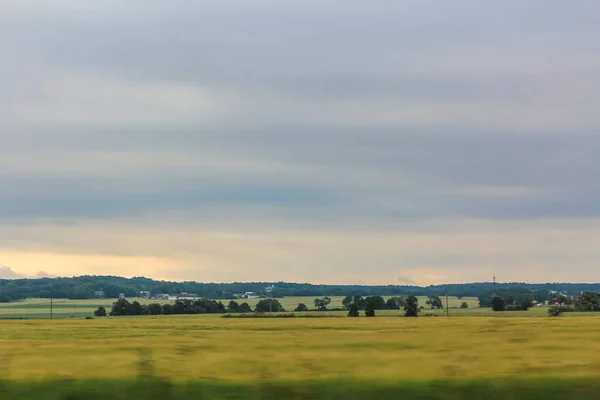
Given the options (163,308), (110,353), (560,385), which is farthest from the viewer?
(163,308)

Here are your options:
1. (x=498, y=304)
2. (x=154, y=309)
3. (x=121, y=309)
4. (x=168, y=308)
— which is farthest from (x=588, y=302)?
(x=121, y=309)

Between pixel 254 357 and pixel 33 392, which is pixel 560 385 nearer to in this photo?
pixel 254 357

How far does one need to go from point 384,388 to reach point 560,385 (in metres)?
2.87

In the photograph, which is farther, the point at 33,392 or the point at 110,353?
the point at 110,353

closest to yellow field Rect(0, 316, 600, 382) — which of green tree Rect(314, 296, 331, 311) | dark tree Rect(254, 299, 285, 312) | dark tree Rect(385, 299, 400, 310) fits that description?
dark tree Rect(254, 299, 285, 312)

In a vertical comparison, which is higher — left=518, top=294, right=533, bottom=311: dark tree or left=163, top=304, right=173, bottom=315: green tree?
left=518, top=294, right=533, bottom=311: dark tree

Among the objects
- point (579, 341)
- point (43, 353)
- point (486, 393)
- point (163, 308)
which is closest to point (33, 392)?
point (43, 353)

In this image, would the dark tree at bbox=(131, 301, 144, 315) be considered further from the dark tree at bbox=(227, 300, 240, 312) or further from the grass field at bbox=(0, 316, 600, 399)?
the grass field at bbox=(0, 316, 600, 399)

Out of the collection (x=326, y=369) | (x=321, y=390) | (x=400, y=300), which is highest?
(x=400, y=300)

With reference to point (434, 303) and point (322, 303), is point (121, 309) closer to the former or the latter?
point (322, 303)

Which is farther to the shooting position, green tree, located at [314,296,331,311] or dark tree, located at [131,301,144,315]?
green tree, located at [314,296,331,311]

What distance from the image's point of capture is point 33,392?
14.0m

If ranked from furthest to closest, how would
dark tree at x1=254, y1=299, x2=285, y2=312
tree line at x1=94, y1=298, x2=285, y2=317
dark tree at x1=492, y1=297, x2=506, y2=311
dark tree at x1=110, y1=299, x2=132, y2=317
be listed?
dark tree at x1=254, y1=299, x2=285, y2=312 < dark tree at x1=492, y1=297, x2=506, y2=311 < dark tree at x1=110, y1=299, x2=132, y2=317 < tree line at x1=94, y1=298, x2=285, y2=317

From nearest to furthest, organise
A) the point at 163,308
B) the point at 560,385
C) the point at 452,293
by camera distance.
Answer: the point at 560,385 → the point at 163,308 → the point at 452,293
